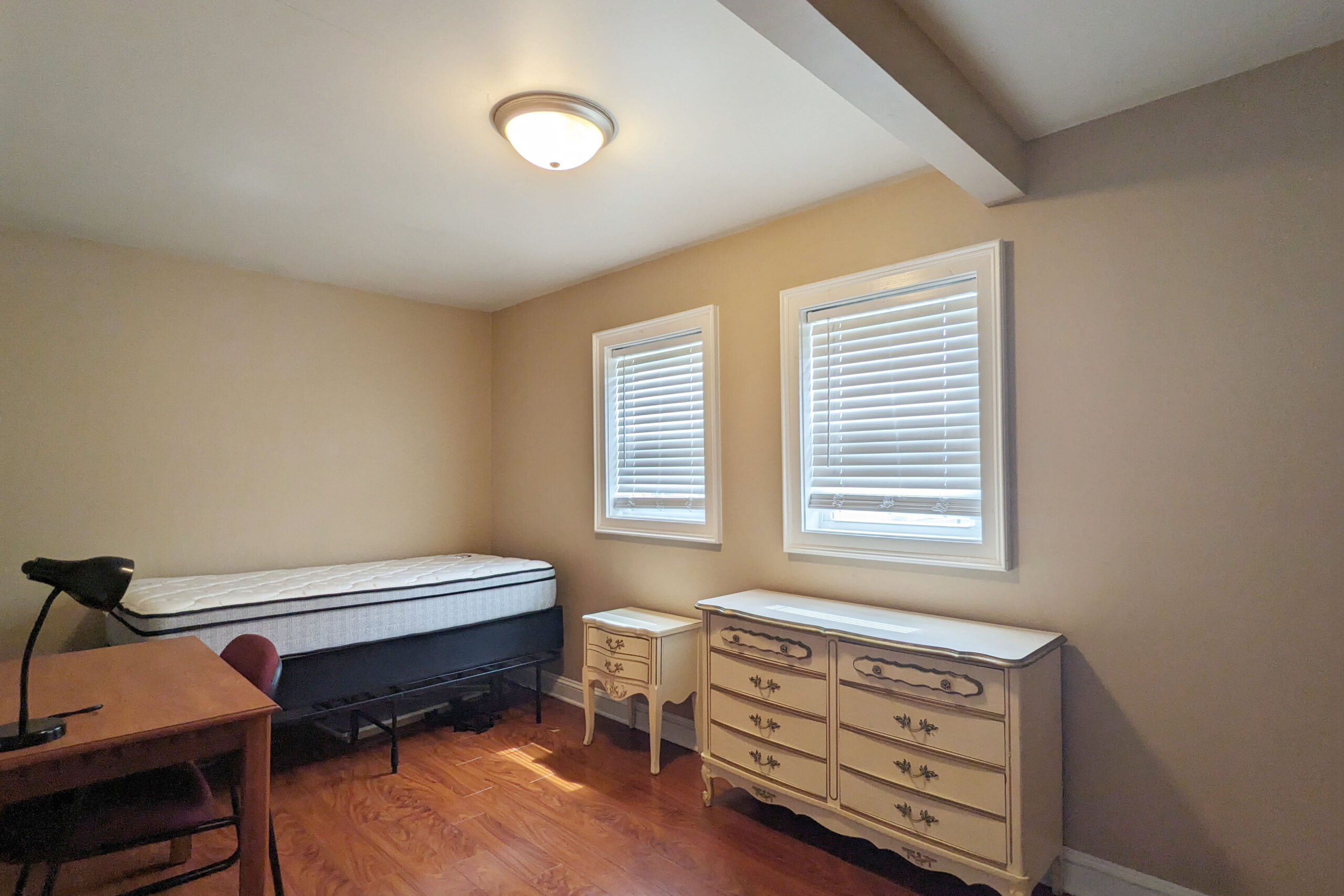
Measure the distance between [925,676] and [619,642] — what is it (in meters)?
1.58

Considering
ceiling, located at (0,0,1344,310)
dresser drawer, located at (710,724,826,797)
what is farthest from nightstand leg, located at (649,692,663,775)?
ceiling, located at (0,0,1344,310)

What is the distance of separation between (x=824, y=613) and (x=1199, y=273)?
5.39ft

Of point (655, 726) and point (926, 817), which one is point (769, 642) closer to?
point (926, 817)

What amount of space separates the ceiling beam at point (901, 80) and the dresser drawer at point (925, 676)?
1576 millimetres

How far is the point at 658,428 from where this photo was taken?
12.3 ft

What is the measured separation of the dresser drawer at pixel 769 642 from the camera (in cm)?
243

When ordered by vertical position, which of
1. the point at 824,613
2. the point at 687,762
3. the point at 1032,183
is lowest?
the point at 687,762

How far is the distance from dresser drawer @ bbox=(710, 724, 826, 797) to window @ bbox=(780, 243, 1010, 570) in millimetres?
824

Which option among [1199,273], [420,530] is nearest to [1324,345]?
[1199,273]

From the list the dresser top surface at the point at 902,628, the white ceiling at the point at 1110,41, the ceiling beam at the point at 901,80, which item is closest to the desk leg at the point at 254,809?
the dresser top surface at the point at 902,628

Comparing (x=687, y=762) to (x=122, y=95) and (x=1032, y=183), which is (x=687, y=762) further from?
(x=122, y=95)

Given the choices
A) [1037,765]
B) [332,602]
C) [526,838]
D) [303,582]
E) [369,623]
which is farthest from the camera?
[303,582]

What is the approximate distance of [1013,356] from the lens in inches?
95.5

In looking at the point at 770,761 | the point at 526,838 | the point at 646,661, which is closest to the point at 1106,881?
the point at 770,761
